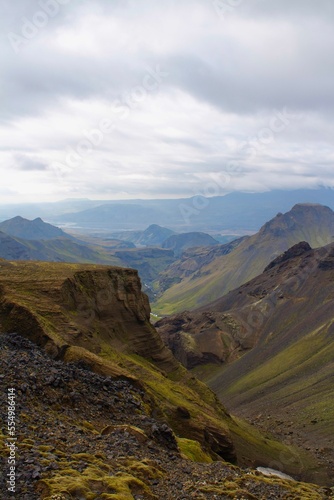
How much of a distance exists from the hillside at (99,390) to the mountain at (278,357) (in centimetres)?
1742

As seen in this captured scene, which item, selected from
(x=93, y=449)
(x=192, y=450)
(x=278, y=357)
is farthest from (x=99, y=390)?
(x=278, y=357)

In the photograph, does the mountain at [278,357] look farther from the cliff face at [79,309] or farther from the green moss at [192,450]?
the green moss at [192,450]

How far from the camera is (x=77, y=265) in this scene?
256ft

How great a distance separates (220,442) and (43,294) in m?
32.6

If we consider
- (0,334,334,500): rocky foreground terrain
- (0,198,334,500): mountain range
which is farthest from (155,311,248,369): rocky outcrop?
(0,334,334,500): rocky foreground terrain

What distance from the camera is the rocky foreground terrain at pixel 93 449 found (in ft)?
70.6

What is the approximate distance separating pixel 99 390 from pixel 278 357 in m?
121

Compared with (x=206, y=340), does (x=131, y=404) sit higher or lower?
higher

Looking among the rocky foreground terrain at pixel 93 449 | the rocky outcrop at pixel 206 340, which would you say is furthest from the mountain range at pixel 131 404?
the rocky outcrop at pixel 206 340

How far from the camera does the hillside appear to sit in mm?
24984

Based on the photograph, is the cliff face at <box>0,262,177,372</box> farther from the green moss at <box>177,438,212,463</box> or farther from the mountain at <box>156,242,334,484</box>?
the mountain at <box>156,242,334,484</box>

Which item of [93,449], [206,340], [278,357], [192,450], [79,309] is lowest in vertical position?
[206,340]

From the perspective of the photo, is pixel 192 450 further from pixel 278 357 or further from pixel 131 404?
pixel 278 357

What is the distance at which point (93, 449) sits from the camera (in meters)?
27.0
